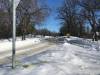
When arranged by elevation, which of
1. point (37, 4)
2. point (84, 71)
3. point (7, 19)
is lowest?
point (84, 71)

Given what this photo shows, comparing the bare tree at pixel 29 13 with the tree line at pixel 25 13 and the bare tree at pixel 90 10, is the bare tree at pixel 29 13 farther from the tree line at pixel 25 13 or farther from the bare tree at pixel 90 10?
the bare tree at pixel 90 10

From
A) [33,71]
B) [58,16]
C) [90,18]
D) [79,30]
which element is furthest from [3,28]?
[33,71]

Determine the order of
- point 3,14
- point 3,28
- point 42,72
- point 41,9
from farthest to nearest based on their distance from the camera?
point 3,28 < point 41,9 < point 3,14 < point 42,72

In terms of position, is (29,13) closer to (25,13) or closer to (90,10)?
(25,13)

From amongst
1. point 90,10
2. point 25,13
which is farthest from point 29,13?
point 90,10

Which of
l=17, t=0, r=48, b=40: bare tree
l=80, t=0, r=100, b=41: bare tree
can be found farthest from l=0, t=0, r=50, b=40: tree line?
l=80, t=0, r=100, b=41: bare tree

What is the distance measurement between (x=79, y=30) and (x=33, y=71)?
83324mm

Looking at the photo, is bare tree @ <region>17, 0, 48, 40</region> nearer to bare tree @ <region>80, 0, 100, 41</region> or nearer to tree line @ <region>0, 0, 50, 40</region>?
tree line @ <region>0, 0, 50, 40</region>

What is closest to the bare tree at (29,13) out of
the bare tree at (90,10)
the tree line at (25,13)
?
the tree line at (25,13)

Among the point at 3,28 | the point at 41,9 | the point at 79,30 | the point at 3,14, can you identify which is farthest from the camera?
the point at 79,30

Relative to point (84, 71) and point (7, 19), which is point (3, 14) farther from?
point (84, 71)

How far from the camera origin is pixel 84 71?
9750 mm

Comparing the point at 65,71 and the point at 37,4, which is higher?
the point at 37,4

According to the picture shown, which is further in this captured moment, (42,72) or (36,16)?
(36,16)
